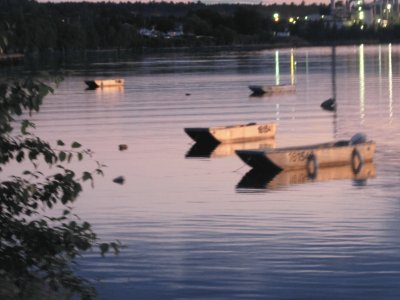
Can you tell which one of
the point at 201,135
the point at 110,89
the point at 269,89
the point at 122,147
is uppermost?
the point at 110,89

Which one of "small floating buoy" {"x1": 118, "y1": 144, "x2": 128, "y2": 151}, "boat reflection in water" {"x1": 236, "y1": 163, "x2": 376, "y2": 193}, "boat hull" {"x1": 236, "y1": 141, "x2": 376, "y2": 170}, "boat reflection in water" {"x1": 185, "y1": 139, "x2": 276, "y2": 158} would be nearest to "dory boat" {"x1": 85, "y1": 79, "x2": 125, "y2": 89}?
"boat reflection in water" {"x1": 185, "y1": 139, "x2": 276, "y2": 158}

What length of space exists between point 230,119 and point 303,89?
2201 centimetres

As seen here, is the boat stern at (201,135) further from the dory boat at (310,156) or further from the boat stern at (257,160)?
the boat stern at (257,160)

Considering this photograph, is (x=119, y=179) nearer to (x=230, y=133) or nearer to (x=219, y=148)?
(x=219, y=148)

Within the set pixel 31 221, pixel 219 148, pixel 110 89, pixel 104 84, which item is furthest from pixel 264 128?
pixel 104 84

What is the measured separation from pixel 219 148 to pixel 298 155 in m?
6.74

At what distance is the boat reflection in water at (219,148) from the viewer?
30.3 meters

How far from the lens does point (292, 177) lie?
24.7m

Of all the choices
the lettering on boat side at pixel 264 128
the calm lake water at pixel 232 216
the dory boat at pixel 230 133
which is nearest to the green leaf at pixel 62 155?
the calm lake water at pixel 232 216

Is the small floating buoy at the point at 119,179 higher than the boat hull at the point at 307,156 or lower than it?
lower

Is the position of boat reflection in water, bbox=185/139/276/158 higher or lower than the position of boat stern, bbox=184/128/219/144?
lower

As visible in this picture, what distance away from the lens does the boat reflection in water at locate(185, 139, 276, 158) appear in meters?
30.3

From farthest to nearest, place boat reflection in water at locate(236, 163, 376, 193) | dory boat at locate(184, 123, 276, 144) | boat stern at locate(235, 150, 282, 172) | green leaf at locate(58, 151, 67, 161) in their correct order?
dory boat at locate(184, 123, 276, 144) < boat stern at locate(235, 150, 282, 172) < boat reflection in water at locate(236, 163, 376, 193) < green leaf at locate(58, 151, 67, 161)

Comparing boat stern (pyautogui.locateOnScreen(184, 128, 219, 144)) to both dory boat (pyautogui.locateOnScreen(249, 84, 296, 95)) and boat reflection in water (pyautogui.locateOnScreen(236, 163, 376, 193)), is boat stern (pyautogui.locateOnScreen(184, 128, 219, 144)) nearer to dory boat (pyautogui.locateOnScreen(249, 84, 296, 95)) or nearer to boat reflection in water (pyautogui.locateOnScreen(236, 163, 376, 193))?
boat reflection in water (pyautogui.locateOnScreen(236, 163, 376, 193))
